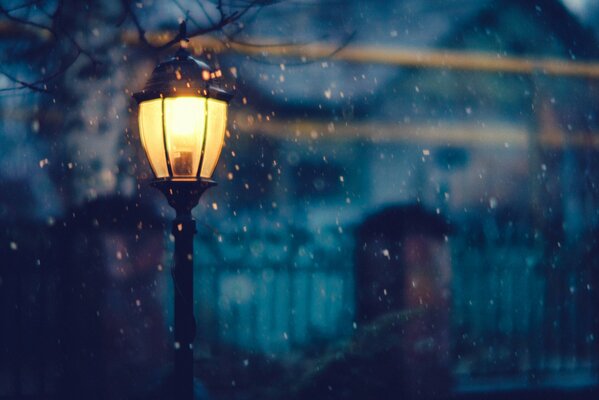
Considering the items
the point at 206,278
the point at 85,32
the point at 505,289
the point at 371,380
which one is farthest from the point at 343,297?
the point at 85,32

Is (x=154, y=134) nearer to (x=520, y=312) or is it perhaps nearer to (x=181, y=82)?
(x=181, y=82)

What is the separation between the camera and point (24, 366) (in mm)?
6086

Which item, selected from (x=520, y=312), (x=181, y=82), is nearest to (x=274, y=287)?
(x=520, y=312)

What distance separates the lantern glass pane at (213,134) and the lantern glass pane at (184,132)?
0.16 feet

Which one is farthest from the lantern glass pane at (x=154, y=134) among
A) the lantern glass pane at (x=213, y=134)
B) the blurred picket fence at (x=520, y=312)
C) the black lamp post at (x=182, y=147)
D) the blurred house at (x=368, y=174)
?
the blurred picket fence at (x=520, y=312)

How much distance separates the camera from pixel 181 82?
3578 mm

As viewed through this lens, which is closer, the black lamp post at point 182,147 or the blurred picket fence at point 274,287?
the black lamp post at point 182,147

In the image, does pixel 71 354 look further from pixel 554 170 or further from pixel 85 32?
pixel 554 170

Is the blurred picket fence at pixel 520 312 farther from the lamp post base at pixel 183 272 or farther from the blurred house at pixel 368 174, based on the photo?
the lamp post base at pixel 183 272

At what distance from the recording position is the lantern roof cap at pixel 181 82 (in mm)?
3564

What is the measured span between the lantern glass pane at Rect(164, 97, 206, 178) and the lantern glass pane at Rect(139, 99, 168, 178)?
1.8 inches

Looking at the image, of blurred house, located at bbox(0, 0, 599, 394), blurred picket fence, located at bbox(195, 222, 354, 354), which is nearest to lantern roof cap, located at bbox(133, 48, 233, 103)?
blurred house, located at bbox(0, 0, 599, 394)

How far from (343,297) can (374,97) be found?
207 cm

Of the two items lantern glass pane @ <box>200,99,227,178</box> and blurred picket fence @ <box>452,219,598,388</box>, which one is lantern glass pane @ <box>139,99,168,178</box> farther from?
blurred picket fence @ <box>452,219,598,388</box>
